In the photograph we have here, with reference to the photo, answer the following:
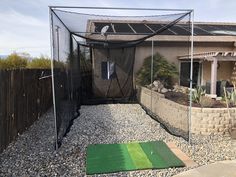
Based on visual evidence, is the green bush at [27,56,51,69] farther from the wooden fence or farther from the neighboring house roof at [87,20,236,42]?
the wooden fence

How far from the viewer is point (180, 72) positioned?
12188 millimetres

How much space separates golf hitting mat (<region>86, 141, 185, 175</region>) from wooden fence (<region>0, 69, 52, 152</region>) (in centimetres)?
157

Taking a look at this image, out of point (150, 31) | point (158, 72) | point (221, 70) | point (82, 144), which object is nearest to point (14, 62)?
point (150, 31)

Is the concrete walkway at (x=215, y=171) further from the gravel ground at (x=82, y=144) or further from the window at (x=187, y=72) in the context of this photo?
the window at (x=187, y=72)

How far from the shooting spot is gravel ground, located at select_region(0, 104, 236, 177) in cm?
400

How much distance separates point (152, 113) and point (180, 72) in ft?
14.8

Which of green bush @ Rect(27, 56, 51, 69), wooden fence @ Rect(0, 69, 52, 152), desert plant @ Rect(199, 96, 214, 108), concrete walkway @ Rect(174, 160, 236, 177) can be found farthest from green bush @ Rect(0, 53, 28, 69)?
concrete walkway @ Rect(174, 160, 236, 177)

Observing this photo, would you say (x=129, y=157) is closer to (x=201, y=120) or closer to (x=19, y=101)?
(x=201, y=120)

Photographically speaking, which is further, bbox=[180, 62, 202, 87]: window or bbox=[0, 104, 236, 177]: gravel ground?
bbox=[180, 62, 202, 87]: window

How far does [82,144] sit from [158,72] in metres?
6.51

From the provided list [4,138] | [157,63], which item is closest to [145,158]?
[4,138]

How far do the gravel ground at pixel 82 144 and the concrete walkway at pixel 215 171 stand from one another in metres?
0.21

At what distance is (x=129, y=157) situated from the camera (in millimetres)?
4520

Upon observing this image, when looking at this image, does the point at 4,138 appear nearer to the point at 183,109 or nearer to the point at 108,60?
the point at 183,109
